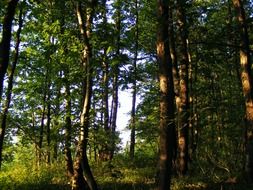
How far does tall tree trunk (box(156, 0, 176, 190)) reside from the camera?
11.2 meters

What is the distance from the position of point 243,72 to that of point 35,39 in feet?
64.3

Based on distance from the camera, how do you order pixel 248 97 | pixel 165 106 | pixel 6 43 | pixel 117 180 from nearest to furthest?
pixel 6 43 → pixel 165 106 → pixel 248 97 → pixel 117 180

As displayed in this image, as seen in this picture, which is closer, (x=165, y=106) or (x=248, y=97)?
(x=165, y=106)

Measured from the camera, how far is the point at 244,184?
52.1 ft

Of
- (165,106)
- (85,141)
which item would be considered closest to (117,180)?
(85,141)

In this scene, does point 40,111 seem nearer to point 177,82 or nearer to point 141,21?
point 141,21

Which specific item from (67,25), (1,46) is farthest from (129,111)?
(1,46)

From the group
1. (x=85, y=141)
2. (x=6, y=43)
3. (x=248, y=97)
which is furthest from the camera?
(x=85, y=141)

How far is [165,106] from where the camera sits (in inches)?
448

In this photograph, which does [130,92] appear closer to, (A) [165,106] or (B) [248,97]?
(B) [248,97]

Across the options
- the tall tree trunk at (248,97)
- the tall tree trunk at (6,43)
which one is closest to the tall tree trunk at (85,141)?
the tall tree trunk at (6,43)

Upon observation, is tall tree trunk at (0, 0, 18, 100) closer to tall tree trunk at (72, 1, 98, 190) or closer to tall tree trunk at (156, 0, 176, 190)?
tall tree trunk at (156, 0, 176, 190)

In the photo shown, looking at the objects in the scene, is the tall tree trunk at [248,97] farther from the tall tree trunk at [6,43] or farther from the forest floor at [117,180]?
the tall tree trunk at [6,43]

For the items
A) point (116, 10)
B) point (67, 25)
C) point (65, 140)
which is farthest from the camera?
point (116, 10)
